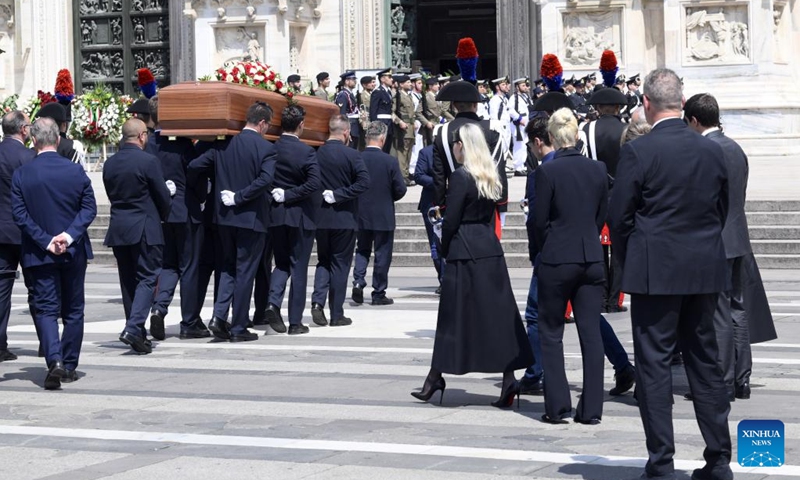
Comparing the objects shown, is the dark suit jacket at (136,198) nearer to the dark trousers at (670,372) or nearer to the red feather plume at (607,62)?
the dark trousers at (670,372)

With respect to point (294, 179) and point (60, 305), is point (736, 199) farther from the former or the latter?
point (294, 179)

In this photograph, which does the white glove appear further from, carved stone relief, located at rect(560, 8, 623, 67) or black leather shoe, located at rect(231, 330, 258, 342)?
carved stone relief, located at rect(560, 8, 623, 67)

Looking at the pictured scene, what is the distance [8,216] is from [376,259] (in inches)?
195

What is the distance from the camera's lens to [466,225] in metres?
9.57

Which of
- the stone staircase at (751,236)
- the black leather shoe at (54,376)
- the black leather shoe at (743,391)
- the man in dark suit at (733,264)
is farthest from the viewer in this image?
→ the stone staircase at (751,236)

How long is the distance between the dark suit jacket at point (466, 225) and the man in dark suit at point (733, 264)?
1349 millimetres

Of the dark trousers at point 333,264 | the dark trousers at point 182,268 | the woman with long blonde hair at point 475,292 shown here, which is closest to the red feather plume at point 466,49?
the dark trousers at point 333,264

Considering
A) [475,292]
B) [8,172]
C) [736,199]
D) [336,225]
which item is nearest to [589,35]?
[336,225]

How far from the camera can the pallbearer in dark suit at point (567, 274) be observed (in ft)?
29.1

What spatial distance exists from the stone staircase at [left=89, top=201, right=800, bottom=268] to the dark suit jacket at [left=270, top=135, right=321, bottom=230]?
19.6 feet

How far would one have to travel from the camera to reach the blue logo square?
6473 mm

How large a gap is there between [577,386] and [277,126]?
5005 mm

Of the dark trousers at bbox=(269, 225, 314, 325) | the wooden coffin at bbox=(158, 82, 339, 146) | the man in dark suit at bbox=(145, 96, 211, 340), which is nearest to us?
the wooden coffin at bbox=(158, 82, 339, 146)

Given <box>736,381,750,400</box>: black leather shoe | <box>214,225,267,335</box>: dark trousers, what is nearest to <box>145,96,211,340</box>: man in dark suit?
<box>214,225,267,335</box>: dark trousers
